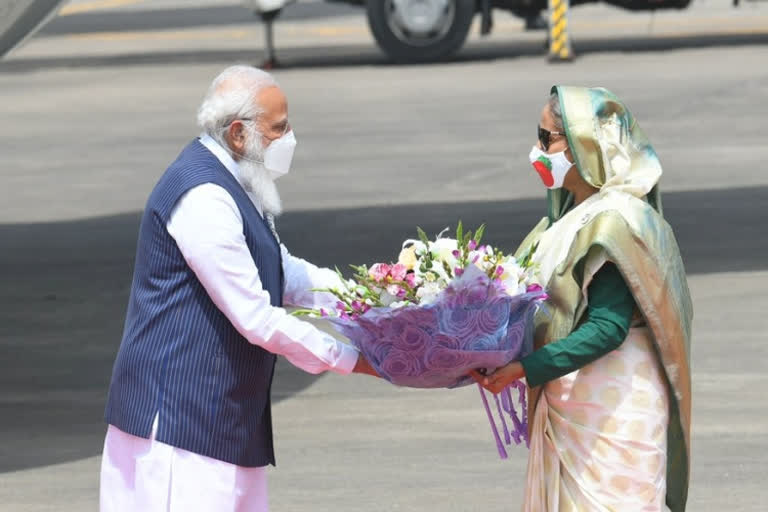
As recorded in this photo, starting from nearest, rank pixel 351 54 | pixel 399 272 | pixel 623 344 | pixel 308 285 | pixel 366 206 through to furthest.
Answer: pixel 399 272 → pixel 623 344 → pixel 308 285 → pixel 366 206 → pixel 351 54

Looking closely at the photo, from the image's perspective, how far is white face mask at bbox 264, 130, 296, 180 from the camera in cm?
496

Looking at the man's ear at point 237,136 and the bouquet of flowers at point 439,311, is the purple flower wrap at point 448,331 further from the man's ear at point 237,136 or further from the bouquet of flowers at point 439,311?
the man's ear at point 237,136

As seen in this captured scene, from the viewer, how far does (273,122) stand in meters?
4.95

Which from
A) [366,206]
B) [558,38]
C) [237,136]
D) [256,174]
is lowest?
[558,38]

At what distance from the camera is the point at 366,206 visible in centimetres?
1633

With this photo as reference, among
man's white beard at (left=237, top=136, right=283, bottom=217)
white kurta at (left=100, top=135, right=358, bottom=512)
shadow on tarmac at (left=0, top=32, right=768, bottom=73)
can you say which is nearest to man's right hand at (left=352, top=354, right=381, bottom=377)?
white kurta at (left=100, top=135, right=358, bottom=512)

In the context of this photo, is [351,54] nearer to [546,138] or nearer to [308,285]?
[308,285]

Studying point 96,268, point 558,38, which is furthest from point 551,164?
point 558,38

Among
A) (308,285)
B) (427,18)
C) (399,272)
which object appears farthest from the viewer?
(427,18)

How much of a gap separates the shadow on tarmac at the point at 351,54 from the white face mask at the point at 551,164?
23.7m

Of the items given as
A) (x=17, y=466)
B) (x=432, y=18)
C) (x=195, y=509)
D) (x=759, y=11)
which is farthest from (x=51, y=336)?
(x=759, y=11)

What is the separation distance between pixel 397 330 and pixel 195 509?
0.73 m

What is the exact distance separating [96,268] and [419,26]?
14270 millimetres

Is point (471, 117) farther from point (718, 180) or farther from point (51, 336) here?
point (51, 336)
